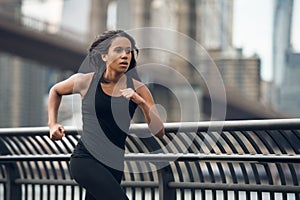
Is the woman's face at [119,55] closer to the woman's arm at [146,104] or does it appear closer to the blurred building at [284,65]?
the woman's arm at [146,104]

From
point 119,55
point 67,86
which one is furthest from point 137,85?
point 67,86

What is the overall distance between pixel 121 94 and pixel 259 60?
164ft

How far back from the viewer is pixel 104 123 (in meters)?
4.51

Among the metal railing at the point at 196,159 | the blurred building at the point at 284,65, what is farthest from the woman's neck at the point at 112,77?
the blurred building at the point at 284,65

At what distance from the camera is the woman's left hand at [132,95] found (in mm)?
4348

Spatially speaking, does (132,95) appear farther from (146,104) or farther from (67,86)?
(67,86)

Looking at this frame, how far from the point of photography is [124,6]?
52750 mm

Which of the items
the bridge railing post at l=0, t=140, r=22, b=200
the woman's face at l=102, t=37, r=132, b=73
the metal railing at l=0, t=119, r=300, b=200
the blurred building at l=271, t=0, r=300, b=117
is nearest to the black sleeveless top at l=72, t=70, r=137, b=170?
the woman's face at l=102, t=37, r=132, b=73

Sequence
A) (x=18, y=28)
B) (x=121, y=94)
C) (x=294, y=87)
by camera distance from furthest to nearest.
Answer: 1. (x=294, y=87)
2. (x=18, y=28)
3. (x=121, y=94)

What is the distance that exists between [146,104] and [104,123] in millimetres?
258

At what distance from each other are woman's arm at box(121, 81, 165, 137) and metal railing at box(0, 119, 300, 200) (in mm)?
662

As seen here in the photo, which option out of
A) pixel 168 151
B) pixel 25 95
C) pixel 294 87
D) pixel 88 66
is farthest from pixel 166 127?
pixel 25 95

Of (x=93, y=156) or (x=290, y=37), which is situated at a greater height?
(x=290, y=37)

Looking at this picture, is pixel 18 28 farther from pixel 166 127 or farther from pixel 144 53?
pixel 166 127
